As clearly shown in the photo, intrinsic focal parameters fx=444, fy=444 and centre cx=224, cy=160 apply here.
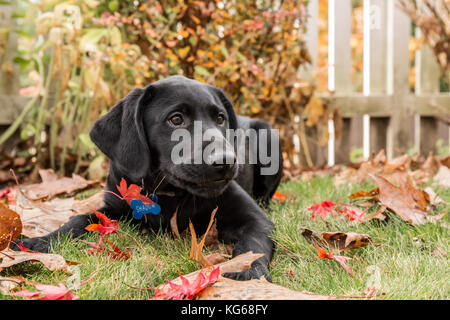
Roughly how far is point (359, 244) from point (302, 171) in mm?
2710

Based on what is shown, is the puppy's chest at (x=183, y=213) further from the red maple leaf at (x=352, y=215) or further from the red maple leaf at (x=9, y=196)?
the red maple leaf at (x=9, y=196)

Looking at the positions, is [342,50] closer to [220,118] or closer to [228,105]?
[228,105]

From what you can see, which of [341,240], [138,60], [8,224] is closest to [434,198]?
[341,240]

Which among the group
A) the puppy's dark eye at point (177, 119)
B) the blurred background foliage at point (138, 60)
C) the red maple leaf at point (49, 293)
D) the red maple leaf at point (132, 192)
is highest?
the blurred background foliage at point (138, 60)

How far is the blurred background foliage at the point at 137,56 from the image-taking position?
3.71 metres

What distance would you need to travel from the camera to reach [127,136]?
2.20m

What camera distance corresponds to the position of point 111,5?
3994 millimetres

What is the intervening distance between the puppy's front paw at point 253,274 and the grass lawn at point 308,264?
0.06m

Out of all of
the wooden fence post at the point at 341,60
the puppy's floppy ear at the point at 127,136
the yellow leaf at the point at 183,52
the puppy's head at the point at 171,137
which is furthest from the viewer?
the wooden fence post at the point at 341,60

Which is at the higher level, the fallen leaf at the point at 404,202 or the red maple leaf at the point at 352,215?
the fallen leaf at the point at 404,202

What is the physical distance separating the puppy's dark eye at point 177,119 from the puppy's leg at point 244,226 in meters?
0.44

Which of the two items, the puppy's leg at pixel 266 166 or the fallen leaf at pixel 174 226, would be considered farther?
the puppy's leg at pixel 266 166

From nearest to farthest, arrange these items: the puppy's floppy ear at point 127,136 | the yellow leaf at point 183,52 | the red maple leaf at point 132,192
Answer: the red maple leaf at point 132,192 → the puppy's floppy ear at point 127,136 → the yellow leaf at point 183,52

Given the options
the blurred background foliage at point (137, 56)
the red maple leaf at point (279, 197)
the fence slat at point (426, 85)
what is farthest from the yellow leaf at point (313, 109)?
the fence slat at point (426, 85)
